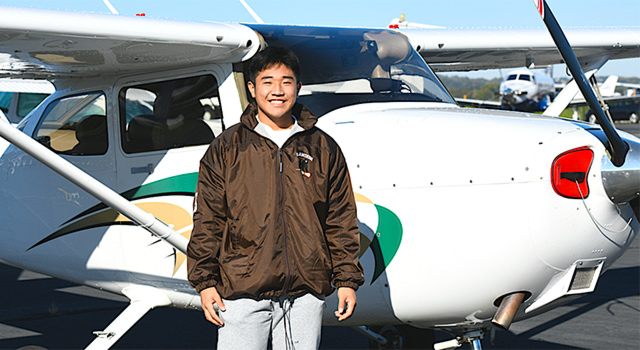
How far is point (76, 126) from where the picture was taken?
15.6 feet

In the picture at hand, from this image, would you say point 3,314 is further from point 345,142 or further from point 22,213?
point 345,142

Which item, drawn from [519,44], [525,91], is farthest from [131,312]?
[525,91]

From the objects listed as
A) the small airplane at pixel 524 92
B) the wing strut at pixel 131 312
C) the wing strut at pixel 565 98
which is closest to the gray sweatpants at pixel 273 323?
the wing strut at pixel 131 312

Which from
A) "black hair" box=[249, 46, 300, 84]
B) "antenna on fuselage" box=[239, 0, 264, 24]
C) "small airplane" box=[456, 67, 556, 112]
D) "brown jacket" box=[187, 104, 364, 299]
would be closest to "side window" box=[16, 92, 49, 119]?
"antenna on fuselage" box=[239, 0, 264, 24]

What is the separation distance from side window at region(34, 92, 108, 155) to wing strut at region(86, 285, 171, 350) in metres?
0.88

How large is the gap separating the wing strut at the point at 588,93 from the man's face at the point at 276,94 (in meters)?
1.32

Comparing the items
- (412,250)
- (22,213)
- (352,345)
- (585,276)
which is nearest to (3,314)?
(22,213)

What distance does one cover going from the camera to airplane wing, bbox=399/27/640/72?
5.32 metres

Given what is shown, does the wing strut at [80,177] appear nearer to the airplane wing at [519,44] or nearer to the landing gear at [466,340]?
the landing gear at [466,340]

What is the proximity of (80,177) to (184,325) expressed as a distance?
3.28 metres

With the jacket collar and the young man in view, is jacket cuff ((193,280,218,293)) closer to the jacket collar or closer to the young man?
the young man

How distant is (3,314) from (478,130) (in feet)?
18.0

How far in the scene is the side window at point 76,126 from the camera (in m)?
4.61

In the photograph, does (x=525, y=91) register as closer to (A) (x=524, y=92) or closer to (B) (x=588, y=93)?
(A) (x=524, y=92)
